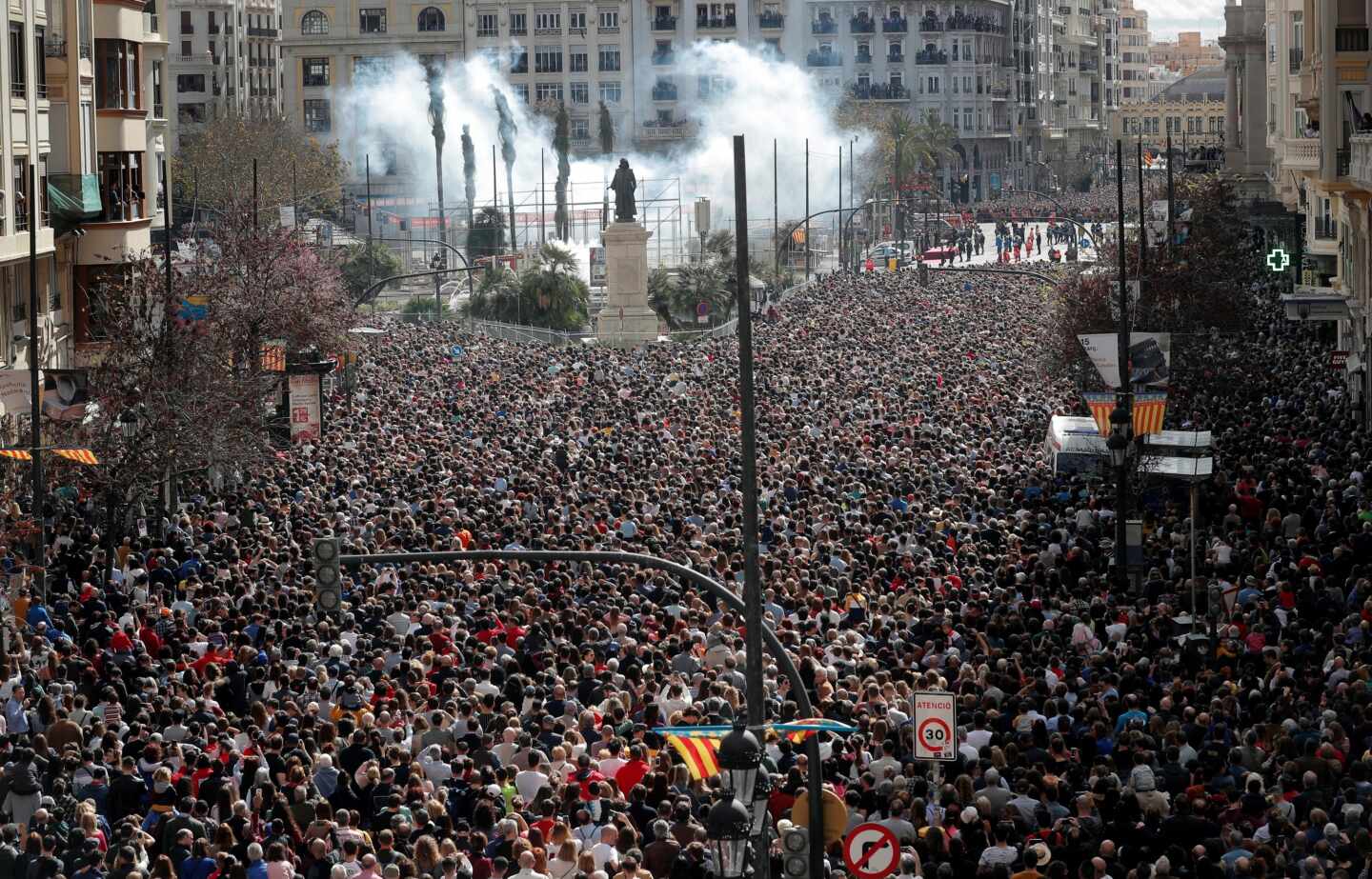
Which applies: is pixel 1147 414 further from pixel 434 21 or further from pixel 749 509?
pixel 434 21

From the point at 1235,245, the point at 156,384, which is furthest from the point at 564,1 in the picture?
the point at 156,384

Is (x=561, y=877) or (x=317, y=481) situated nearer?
(x=561, y=877)

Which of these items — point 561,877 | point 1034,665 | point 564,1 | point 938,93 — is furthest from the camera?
point 938,93

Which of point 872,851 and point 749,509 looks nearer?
point 872,851

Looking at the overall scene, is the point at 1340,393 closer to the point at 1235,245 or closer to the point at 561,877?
the point at 1235,245

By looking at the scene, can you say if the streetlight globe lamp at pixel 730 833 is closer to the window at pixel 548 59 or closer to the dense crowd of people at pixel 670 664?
the dense crowd of people at pixel 670 664

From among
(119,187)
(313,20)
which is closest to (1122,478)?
(119,187)
